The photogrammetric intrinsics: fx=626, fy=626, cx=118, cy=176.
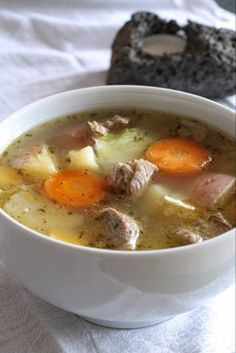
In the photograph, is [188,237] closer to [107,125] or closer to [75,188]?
[75,188]

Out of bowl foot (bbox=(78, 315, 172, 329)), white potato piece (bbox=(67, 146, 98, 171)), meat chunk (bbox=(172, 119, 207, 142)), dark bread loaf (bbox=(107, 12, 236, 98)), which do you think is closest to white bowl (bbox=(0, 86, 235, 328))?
bowl foot (bbox=(78, 315, 172, 329))

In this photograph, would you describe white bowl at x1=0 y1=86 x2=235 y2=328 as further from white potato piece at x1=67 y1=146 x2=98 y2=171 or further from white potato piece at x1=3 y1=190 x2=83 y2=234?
white potato piece at x1=67 y1=146 x2=98 y2=171

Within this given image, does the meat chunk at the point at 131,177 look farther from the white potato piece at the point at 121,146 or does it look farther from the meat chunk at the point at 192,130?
the meat chunk at the point at 192,130

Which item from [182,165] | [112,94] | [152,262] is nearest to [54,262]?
[152,262]

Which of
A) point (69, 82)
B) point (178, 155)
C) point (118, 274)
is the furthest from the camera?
point (69, 82)

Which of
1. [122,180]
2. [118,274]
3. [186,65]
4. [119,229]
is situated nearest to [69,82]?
[186,65]

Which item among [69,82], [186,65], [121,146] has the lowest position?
[69,82]

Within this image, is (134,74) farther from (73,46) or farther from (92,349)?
(92,349)
